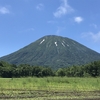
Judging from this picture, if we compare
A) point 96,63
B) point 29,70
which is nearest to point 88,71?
point 96,63

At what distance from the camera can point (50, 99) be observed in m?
15.9

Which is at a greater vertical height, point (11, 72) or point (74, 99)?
point (11, 72)

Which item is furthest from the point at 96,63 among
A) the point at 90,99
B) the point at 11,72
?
the point at 90,99

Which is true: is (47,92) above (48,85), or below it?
below

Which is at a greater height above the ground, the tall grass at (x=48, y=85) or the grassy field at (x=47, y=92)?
the tall grass at (x=48, y=85)

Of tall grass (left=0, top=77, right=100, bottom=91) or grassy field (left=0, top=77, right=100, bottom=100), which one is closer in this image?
grassy field (left=0, top=77, right=100, bottom=100)

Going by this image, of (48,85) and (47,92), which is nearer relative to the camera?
(47,92)

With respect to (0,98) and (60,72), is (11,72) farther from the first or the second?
(0,98)

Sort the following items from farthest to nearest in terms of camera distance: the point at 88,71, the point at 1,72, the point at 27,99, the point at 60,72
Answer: the point at 60,72, the point at 88,71, the point at 1,72, the point at 27,99

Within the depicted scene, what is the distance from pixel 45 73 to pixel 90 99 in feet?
284

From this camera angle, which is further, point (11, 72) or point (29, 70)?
point (29, 70)

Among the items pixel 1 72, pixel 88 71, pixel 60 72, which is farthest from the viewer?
pixel 60 72

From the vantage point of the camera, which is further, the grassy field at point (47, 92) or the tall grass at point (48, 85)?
the tall grass at point (48, 85)

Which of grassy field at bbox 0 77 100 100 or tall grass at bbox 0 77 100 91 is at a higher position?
tall grass at bbox 0 77 100 91
